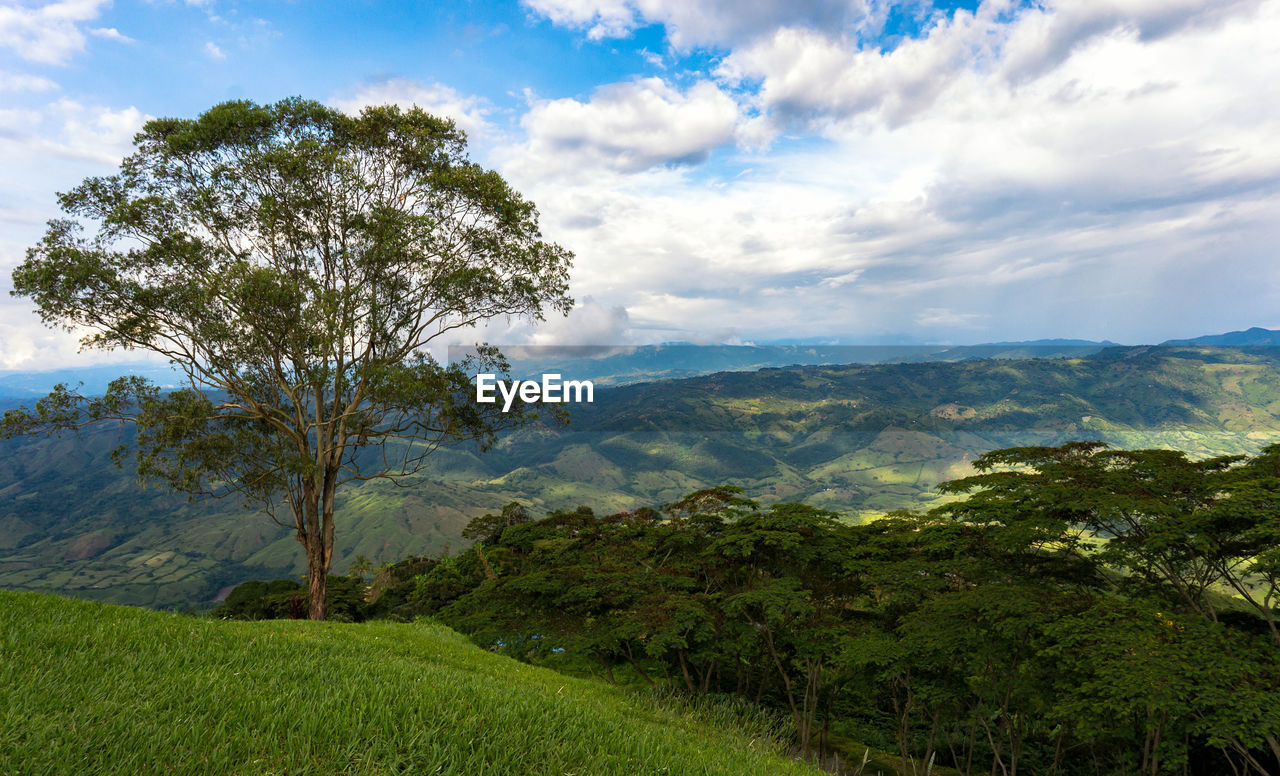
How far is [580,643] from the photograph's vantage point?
53.9 ft

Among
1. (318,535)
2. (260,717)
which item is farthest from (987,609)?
(318,535)

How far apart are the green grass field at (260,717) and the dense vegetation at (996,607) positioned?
26.2 ft

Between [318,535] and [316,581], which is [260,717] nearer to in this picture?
[316,581]

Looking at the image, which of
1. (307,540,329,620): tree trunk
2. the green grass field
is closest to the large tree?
(307,540,329,620): tree trunk

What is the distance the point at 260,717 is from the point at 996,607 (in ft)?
44.6

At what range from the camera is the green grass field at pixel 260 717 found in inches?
134

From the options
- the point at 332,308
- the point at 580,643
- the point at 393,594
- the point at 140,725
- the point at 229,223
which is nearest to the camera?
the point at 140,725

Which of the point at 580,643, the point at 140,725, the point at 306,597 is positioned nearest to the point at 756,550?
the point at 580,643

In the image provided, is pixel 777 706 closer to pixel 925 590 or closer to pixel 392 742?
pixel 925 590

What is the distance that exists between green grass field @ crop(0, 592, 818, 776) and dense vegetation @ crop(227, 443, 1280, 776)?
797 cm

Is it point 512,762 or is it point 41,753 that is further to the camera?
point 512,762

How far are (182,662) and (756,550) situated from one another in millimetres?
15743

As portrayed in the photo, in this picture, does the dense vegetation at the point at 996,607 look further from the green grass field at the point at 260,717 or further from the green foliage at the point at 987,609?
the green grass field at the point at 260,717

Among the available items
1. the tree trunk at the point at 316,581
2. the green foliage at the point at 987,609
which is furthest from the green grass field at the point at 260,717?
the tree trunk at the point at 316,581
